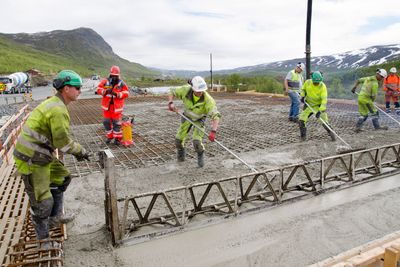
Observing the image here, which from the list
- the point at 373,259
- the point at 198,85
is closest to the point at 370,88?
the point at 198,85

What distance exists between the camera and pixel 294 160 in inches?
234

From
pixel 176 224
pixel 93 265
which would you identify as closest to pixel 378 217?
pixel 176 224

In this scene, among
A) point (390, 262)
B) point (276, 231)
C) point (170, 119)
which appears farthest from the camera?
point (170, 119)

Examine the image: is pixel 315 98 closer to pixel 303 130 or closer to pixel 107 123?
pixel 303 130

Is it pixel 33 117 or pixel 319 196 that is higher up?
pixel 33 117

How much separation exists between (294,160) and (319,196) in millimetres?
1682

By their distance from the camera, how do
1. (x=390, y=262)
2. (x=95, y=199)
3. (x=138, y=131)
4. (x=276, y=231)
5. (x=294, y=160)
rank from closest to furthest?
(x=390, y=262) < (x=276, y=231) < (x=95, y=199) < (x=294, y=160) < (x=138, y=131)

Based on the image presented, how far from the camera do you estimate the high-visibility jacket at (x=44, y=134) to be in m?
2.80

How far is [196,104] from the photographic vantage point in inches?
208

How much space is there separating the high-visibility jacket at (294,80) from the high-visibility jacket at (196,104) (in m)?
4.26

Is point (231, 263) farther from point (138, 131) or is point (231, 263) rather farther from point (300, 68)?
point (300, 68)

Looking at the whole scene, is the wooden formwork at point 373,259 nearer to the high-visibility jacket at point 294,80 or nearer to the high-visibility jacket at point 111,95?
the high-visibility jacket at point 111,95

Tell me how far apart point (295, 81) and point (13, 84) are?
2181 cm

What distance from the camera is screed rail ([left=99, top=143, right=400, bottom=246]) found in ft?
11.3
